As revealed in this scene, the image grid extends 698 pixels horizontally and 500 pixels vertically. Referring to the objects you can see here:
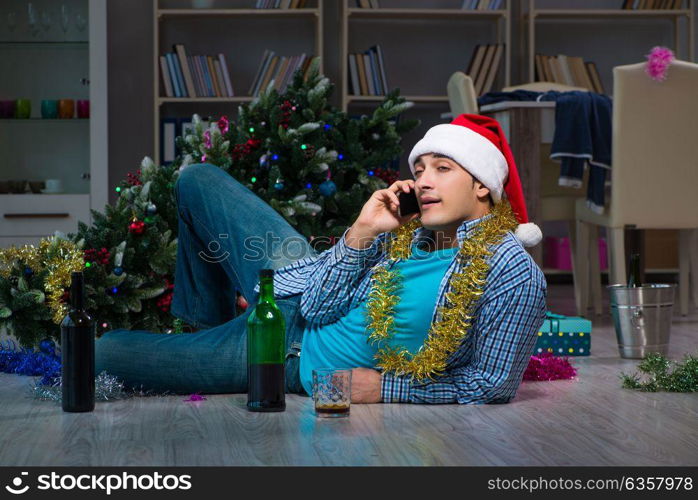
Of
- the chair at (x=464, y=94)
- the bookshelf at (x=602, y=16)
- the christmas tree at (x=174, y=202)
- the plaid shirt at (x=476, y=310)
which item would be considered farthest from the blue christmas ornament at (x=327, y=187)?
the bookshelf at (x=602, y=16)

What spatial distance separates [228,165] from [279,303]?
118 centimetres

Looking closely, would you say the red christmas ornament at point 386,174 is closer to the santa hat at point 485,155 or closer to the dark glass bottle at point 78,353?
the santa hat at point 485,155

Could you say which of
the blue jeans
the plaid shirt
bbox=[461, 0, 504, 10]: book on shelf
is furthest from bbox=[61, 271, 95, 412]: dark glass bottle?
bbox=[461, 0, 504, 10]: book on shelf

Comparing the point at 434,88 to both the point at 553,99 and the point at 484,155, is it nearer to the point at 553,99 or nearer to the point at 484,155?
the point at 553,99

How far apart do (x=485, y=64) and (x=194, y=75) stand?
1.68 m

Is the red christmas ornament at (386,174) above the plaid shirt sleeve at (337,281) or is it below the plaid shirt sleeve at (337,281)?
above

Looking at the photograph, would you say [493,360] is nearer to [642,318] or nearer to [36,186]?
[642,318]

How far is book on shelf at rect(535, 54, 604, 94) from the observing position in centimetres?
586

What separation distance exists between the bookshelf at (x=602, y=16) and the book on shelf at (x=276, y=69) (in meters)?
1.30

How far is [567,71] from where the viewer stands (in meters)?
5.90

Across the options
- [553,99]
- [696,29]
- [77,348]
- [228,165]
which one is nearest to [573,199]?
[553,99]

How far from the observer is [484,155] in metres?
2.27

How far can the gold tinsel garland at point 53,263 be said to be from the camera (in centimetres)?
298

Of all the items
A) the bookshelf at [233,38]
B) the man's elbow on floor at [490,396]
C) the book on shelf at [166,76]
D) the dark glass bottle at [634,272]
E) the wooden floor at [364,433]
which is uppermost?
the bookshelf at [233,38]
